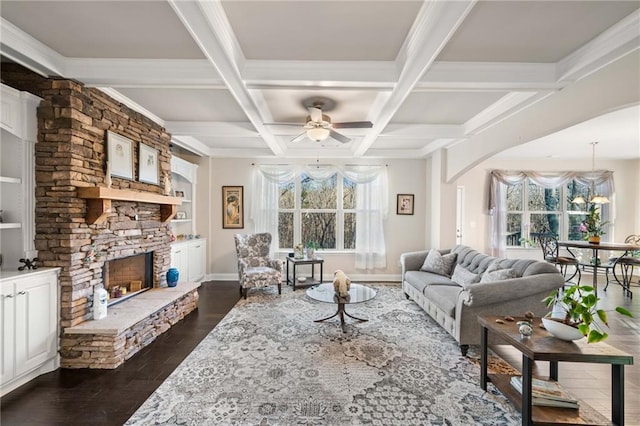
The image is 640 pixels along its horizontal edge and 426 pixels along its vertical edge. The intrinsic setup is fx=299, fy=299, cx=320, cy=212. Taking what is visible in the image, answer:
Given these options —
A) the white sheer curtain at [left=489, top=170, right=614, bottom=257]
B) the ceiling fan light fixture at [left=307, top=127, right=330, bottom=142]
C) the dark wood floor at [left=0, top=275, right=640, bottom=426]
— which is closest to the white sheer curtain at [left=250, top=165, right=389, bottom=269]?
the white sheer curtain at [left=489, top=170, right=614, bottom=257]

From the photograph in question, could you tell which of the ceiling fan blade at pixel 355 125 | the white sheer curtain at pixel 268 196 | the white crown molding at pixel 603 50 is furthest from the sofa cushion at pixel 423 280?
the white sheer curtain at pixel 268 196

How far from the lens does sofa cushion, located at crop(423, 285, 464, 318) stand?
338cm

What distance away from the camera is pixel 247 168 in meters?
6.40

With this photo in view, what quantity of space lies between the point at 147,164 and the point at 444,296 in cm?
421

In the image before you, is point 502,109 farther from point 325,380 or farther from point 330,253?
point 330,253

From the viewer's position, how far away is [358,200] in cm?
641

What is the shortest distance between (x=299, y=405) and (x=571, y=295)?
2.12m

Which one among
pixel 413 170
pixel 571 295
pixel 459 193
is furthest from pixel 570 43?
pixel 459 193

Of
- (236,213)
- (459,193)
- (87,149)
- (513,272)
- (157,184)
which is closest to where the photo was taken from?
(87,149)

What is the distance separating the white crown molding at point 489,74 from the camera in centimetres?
271

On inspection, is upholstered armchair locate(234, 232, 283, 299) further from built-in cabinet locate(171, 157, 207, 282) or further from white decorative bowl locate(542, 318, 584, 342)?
white decorative bowl locate(542, 318, 584, 342)

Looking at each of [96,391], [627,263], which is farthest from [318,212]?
[627,263]

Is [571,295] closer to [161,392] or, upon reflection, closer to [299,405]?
[299,405]

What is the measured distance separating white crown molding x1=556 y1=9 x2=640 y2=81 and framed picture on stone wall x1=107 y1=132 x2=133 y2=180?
4.55 metres
